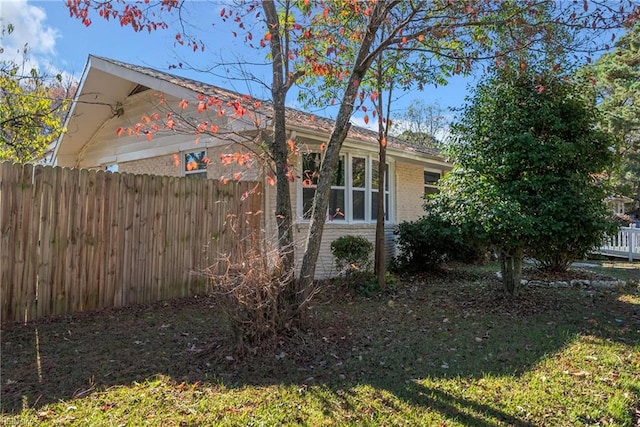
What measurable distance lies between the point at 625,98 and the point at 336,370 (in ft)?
81.6

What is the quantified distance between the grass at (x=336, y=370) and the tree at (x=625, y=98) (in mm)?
18305

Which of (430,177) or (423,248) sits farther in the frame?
(430,177)

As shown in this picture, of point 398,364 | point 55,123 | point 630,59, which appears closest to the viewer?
point 398,364

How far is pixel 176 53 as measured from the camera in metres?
6.10

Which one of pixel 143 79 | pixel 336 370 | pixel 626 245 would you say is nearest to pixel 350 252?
pixel 336 370

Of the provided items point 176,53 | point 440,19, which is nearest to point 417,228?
point 440,19

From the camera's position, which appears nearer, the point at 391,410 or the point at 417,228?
the point at 391,410

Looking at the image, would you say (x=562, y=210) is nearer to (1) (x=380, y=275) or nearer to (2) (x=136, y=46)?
(1) (x=380, y=275)

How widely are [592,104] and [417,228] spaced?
4.45 metres

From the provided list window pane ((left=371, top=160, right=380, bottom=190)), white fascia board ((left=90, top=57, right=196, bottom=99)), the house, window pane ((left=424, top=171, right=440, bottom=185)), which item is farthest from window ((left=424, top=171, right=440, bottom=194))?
white fascia board ((left=90, top=57, right=196, bottom=99))

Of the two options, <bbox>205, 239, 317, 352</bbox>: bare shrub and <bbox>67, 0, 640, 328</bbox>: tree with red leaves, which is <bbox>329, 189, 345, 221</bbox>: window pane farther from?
<bbox>205, 239, 317, 352</bbox>: bare shrub

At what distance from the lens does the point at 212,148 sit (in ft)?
31.0

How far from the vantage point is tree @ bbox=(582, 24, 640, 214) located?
66.1 ft

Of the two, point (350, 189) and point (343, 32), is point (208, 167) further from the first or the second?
point (343, 32)
